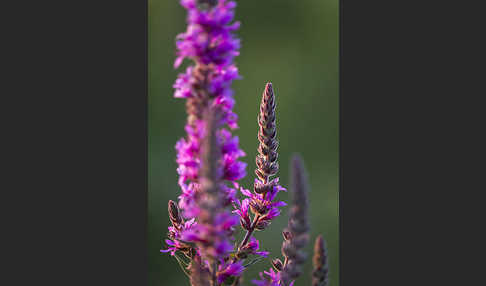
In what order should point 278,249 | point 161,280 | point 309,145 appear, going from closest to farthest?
point 161,280 → point 278,249 → point 309,145

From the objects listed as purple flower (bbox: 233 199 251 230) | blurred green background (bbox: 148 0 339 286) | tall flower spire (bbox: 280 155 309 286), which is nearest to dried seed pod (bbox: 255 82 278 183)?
purple flower (bbox: 233 199 251 230)

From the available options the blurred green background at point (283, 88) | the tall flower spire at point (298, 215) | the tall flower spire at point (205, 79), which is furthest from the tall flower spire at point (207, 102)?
the blurred green background at point (283, 88)

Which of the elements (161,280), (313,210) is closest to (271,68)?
(313,210)

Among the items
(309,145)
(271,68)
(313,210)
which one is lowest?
(313,210)

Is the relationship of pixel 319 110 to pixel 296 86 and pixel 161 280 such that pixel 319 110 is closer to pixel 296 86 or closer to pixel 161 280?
pixel 296 86

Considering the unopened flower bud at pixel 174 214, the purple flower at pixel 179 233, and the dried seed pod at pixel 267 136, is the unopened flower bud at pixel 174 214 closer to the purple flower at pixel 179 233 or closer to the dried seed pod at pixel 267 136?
the purple flower at pixel 179 233

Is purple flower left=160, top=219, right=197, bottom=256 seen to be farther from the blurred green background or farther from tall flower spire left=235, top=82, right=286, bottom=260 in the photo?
the blurred green background

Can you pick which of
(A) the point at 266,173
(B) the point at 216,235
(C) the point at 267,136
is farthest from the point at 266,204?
(B) the point at 216,235

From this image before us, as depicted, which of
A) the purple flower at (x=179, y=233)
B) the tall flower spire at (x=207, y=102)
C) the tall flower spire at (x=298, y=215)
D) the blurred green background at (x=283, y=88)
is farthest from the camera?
the blurred green background at (x=283, y=88)
